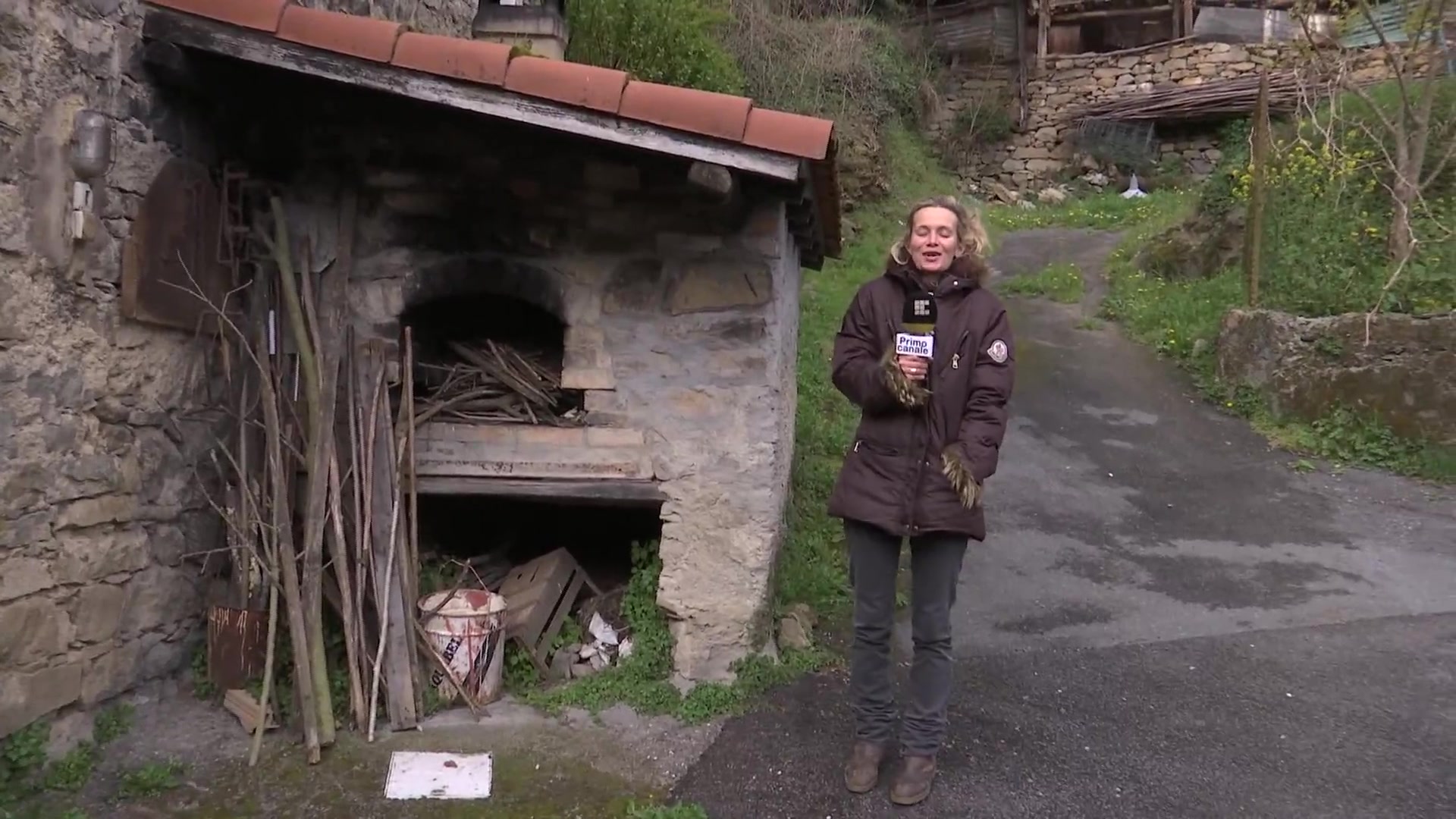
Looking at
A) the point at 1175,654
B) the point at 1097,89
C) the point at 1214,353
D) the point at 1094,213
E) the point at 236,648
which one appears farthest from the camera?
the point at 1097,89

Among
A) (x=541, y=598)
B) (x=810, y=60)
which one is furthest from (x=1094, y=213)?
(x=541, y=598)

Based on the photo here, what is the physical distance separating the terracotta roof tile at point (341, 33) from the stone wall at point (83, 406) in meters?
0.55

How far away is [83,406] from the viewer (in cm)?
338

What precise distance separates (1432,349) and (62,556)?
8.16 m

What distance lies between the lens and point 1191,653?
454 cm

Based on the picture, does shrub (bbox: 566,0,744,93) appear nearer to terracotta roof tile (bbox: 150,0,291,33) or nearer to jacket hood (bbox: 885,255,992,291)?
terracotta roof tile (bbox: 150,0,291,33)

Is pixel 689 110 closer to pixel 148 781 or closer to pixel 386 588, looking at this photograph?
pixel 386 588

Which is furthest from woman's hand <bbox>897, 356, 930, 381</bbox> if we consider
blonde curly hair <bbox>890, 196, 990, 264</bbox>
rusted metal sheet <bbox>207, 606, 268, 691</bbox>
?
rusted metal sheet <bbox>207, 606, 268, 691</bbox>

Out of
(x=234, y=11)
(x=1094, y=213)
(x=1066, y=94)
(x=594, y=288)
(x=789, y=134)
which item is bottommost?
(x=594, y=288)

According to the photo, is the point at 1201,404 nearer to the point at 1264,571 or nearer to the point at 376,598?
the point at 1264,571

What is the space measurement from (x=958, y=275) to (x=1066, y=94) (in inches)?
643

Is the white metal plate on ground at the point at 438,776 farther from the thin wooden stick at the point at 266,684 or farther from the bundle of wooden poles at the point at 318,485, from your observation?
the thin wooden stick at the point at 266,684

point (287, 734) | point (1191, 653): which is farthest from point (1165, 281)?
point (287, 734)

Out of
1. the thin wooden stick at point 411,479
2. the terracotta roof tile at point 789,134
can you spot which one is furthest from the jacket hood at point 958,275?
the thin wooden stick at point 411,479
